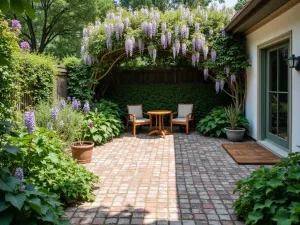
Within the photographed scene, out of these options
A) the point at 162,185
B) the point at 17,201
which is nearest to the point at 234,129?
the point at 162,185

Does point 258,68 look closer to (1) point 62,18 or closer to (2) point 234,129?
(2) point 234,129

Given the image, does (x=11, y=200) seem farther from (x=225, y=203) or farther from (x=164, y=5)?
(x=164, y=5)

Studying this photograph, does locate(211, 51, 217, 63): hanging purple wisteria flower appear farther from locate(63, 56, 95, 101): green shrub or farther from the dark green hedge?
locate(63, 56, 95, 101): green shrub

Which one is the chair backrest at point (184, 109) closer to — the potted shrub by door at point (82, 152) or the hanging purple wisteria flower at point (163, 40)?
the hanging purple wisteria flower at point (163, 40)

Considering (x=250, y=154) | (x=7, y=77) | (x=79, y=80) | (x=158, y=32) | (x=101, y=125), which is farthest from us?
(x=79, y=80)

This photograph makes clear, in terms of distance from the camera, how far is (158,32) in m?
7.80

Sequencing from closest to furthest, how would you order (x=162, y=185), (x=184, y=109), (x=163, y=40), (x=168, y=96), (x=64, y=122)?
(x=162, y=185)
(x=64, y=122)
(x=163, y=40)
(x=184, y=109)
(x=168, y=96)

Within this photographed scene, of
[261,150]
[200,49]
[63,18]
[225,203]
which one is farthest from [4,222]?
[63,18]

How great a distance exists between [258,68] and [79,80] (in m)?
4.56

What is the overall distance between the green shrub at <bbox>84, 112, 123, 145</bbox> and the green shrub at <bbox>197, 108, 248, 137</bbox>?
7.41ft

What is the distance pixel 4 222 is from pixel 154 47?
6.42m

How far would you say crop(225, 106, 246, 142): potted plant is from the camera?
6.84 m

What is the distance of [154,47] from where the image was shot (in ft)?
25.4

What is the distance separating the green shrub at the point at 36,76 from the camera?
5334mm
